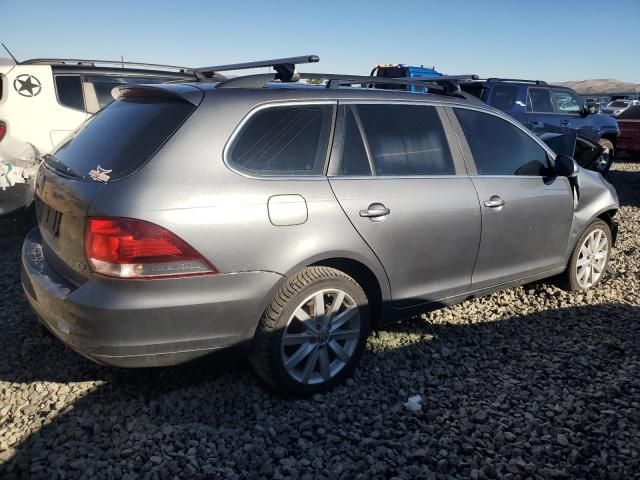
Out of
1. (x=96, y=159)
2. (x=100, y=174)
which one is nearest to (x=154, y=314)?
(x=100, y=174)

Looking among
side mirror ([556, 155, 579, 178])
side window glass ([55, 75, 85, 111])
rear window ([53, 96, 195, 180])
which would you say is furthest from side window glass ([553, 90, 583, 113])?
rear window ([53, 96, 195, 180])

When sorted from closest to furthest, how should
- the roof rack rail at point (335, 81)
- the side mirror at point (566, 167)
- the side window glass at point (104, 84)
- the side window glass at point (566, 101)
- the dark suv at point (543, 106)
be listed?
the roof rack rail at point (335, 81) < the side mirror at point (566, 167) < the side window glass at point (104, 84) < the dark suv at point (543, 106) < the side window glass at point (566, 101)

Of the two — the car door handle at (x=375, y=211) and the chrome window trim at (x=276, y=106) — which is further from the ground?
the chrome window trim at (x=276, y=106)

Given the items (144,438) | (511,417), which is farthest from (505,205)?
(144,438)

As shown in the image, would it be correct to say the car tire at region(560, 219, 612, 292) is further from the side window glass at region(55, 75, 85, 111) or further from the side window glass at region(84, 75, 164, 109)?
the side window glass at region(55, 75, 85, 111)

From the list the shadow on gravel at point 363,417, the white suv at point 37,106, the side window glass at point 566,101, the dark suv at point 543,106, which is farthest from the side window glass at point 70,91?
the side window glass at point 566,101

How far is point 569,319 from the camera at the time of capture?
4.22m

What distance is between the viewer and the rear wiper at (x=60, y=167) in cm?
268

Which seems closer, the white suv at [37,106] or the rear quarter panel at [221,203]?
the rear quarter panel at [221,203]

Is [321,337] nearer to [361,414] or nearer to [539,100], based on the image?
[361,414]

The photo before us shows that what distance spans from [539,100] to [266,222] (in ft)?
31.1

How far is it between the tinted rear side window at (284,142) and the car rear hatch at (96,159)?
313 mm

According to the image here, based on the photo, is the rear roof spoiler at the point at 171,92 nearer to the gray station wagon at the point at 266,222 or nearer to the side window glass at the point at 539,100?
the gray station wagon at the point at 266,222

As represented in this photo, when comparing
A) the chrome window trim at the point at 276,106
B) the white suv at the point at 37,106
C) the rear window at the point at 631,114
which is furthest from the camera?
the rear window at the point at 631,114
